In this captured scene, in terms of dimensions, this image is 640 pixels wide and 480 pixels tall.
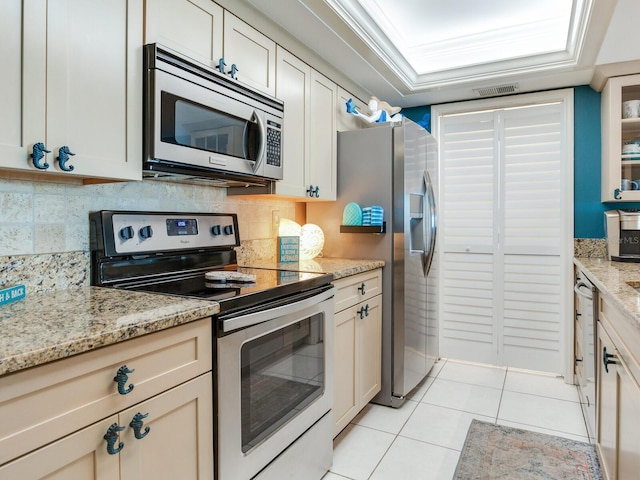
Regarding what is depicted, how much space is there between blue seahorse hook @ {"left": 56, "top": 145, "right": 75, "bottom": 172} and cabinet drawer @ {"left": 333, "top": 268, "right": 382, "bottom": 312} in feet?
4.12

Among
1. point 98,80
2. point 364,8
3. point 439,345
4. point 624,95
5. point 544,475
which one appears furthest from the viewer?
point 439,345

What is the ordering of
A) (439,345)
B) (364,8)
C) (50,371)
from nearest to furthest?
1. (50,371)
2. (364,8)
3. (439,345)

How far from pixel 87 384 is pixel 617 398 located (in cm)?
170

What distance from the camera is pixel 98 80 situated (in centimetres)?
130

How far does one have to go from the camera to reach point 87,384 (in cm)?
93

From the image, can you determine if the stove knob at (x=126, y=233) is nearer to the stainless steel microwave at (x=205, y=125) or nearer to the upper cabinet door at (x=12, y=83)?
the stainless steel microwave at (x=205, y=125)

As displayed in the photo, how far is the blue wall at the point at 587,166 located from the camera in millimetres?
3086

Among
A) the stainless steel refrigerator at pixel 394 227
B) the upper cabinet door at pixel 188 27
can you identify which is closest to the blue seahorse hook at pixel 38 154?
the upper cabinet door at pixel 188 27

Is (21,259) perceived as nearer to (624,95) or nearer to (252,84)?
(252,84)

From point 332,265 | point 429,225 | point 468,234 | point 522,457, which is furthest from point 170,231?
point 468,234

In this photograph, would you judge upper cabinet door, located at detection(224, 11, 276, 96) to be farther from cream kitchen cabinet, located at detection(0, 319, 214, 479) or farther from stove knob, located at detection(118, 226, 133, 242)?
cream kitchen cabinet, located at detection(0, 319, 214, 479)

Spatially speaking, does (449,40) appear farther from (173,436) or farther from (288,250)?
(173,436)

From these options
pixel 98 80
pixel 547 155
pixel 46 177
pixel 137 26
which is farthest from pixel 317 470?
pixel 547 155

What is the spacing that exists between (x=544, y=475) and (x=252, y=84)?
2.27 metres
